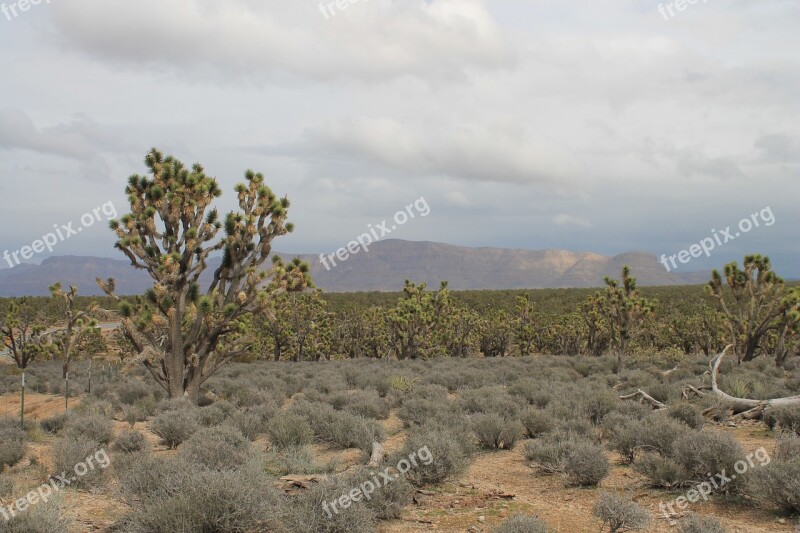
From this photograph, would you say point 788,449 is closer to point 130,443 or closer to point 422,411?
point 422,411

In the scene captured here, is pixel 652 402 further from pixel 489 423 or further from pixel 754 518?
pixel 754 518

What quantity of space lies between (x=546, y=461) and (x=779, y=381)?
1116 cm

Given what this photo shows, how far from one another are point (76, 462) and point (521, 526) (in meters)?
6.64

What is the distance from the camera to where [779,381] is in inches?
627

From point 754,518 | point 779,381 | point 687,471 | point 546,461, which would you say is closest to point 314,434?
point 546,461

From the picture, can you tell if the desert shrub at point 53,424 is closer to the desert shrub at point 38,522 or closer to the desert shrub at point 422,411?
the desert shrub at point 422,411

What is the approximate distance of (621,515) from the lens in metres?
6.16

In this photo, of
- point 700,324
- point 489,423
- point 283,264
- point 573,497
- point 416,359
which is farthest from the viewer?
point 700,324

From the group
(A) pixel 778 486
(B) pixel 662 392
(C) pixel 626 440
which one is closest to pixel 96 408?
(C) pixel 626 440

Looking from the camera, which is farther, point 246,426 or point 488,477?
point 246,426

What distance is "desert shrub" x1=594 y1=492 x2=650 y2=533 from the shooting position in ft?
20.2

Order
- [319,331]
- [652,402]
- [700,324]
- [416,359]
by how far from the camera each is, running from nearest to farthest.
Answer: [652,402]
[416,359]
[319,331]
[700,324]

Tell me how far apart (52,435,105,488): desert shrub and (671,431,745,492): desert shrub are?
8341mm

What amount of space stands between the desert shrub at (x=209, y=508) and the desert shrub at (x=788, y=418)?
9.58 metres
